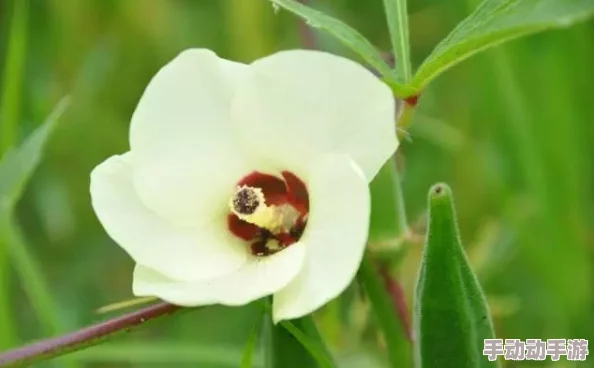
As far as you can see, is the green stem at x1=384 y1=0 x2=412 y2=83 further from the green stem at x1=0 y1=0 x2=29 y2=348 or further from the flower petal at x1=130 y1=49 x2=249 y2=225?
the green stem at x1=0 y1=0 x2=29 y2=348

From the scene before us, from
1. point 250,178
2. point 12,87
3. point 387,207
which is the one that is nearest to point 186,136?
point 250,178

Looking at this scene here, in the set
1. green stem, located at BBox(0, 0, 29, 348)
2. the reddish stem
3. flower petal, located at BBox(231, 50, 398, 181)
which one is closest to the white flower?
flower petal, located at BBox(231, 50, 398, 181)

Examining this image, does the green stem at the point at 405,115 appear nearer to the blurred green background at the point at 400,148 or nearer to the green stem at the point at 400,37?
the green stem at the point at 400,37

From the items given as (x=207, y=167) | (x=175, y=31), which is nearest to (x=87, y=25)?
(x=175, y=31)

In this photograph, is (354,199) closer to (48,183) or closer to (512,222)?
(512,222)

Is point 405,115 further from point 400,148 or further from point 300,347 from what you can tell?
point 400,148

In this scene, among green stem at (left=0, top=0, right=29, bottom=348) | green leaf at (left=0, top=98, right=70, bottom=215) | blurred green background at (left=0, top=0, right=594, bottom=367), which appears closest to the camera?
green leaf at (left=0, top=98, right=70, bottom=215)
